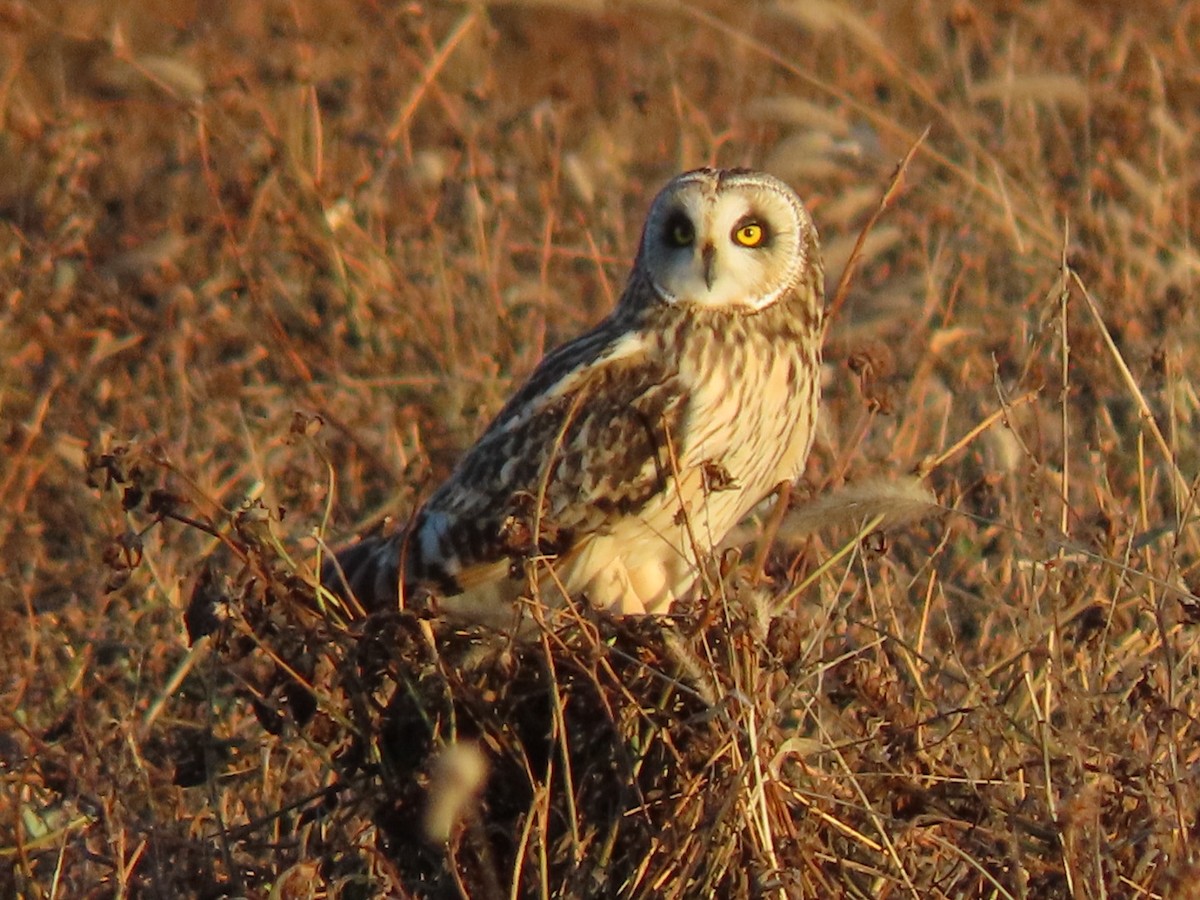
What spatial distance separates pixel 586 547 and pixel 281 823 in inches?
43.1

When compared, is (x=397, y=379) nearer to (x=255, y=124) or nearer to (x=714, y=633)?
(x=255, y=124)

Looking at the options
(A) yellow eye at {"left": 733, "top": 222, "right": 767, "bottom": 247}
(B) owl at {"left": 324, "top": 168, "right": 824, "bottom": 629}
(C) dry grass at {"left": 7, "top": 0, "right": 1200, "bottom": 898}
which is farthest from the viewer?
(A) yellow eye at {"left": 733, "top": 222, "right": 767, "bottom": 247}

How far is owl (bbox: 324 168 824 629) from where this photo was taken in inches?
197

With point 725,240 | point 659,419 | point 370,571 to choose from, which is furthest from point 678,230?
point 370,571

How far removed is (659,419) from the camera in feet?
16.3

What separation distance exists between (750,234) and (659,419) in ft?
1.61

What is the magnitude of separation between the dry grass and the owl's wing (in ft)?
0.60

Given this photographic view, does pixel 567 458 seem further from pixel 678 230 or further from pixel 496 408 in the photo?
pixel 496 408

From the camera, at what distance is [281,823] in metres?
4.20

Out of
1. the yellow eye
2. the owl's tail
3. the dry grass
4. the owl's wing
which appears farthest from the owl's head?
the owl's tail

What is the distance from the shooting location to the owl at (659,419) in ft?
16.4

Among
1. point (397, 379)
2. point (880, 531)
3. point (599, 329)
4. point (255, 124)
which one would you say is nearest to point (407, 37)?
point (255, 124)

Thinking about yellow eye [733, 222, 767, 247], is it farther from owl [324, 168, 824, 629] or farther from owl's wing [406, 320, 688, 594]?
owl's wing [406, 320, 688, 594]

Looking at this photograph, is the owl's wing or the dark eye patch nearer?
the owl's wing
